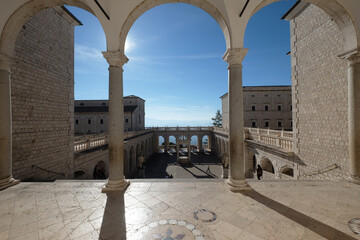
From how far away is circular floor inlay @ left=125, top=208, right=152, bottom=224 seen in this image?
337 centimetres

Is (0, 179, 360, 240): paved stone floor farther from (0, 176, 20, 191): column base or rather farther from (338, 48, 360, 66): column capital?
(338, 48, 360, 66): column capital

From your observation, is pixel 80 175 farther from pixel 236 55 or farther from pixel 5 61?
pixel 236 55

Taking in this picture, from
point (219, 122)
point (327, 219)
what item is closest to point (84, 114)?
point (327, 219)

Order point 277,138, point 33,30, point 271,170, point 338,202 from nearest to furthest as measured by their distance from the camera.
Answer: point 338,202
point 33,30
point 277,138
point 271,170

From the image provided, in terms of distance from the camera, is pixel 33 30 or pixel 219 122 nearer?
pixel 33 30

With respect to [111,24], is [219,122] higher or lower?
lower

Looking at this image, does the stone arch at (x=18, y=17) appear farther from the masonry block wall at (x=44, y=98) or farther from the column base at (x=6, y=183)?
the column base at (x=6, y=183)

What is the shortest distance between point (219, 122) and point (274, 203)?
5999cm

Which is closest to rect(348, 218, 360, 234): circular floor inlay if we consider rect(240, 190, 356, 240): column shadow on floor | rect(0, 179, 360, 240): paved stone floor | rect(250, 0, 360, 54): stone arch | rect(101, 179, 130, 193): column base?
rect(0, 179, 360, 240): paved stone floor

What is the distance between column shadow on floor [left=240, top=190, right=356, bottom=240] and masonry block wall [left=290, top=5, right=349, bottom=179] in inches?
229

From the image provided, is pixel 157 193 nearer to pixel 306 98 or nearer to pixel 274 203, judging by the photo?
pixel 274 203

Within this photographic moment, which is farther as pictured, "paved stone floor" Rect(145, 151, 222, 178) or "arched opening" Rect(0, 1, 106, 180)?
"paved stone floor" Rect(145, 151, 222, 178)

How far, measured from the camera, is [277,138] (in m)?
12.1

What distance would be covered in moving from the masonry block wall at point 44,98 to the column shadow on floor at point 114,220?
6.74 m
